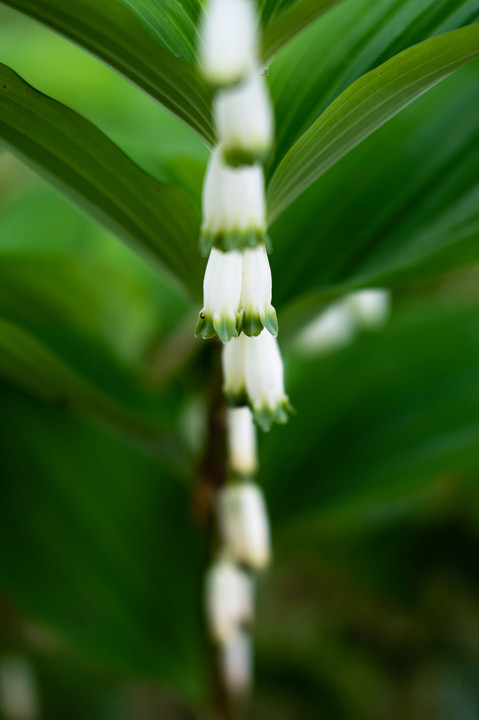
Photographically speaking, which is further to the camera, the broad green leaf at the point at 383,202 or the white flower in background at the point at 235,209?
the broad green leaf at the point at 383,202

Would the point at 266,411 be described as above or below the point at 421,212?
below

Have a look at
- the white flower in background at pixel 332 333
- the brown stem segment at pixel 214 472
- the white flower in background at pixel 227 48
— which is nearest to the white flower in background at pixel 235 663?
the brown stem segment at pixel 214 472

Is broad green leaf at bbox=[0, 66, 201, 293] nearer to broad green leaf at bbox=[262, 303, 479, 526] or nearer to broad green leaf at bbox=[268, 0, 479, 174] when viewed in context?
broad green leaf at bbox=[268, 0, 479, 174]

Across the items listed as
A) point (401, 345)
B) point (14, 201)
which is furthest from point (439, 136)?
point (14, 201)

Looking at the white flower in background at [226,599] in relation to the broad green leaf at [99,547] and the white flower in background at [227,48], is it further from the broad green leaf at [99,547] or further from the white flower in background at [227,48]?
the white flower in background at [227,48]

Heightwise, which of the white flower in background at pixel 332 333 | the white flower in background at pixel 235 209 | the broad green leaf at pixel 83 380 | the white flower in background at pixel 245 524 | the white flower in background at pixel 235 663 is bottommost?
the white flower in background at pixel 235 663

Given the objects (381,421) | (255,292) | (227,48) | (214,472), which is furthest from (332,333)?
(227,48)

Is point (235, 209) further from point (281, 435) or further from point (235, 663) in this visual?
point (235, 663)

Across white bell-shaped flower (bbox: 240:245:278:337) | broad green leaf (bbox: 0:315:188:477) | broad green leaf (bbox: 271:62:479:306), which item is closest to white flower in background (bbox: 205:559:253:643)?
broad green leaf (bbox: 0:315:188:477)

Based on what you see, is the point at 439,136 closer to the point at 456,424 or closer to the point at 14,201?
the point at 456,424
